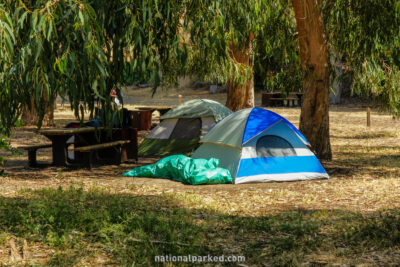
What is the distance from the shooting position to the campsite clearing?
17.6 feet

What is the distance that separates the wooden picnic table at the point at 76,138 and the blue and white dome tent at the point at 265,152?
2.69 meters

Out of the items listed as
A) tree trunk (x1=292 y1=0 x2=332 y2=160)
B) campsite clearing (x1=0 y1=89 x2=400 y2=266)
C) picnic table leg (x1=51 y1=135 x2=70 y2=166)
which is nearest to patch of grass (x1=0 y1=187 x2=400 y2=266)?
campsite clearing (x1=0 y1=89 x2=400 y2=266)

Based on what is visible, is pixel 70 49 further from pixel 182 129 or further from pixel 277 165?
pixel 182 129

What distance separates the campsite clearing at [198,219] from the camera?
537 cm

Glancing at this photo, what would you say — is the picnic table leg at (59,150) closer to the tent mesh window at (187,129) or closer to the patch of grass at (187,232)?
the tent mesh window at (187,129)

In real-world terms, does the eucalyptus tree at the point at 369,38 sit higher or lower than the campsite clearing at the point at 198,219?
higher

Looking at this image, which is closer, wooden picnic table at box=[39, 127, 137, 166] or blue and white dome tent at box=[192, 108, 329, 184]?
blue and white dome tent at box=[192, 108, 329, 184]

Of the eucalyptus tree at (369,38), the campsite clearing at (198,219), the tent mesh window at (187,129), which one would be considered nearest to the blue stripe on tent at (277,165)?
the campsite clearing at (198,219)

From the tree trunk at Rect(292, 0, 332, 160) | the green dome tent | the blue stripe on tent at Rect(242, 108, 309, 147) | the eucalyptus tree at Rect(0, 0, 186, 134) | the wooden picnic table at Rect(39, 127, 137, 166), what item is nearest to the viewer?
the eucalyptus tree at Rect(0, 0, 186, 134)

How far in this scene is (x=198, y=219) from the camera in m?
6.80

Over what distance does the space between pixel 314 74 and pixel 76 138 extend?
5.50 meters

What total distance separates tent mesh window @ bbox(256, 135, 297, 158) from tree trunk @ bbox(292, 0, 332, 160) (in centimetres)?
229

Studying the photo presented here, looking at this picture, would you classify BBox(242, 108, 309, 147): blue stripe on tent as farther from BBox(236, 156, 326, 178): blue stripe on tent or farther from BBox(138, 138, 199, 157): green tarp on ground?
BBox(138, 138, 199, 157): green tarp on ground

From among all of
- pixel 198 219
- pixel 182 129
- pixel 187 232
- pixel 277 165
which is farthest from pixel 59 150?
pixel 187 232
